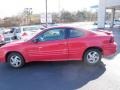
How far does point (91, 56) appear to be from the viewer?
8.09 metres

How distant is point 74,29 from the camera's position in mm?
8141

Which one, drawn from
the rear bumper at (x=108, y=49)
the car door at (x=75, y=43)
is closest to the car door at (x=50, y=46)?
the car door at (x=75, y=43)

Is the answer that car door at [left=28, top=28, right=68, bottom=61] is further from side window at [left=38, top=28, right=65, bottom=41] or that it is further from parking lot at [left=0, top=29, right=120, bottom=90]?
parking lot at [left=0, top=29, right=120, bottom=90]

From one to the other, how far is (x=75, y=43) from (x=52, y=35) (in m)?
0.85

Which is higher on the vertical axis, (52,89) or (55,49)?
(55,49)

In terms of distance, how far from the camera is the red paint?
802cm

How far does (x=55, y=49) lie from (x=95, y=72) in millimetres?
1640

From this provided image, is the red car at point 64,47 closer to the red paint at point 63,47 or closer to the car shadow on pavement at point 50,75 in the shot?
the red paint at point 63,47

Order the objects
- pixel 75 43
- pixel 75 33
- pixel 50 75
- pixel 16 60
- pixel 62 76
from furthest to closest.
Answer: pixel 16 60
pixel 75 33
pixel 75 43
pixel 50 75
pixel 62 76

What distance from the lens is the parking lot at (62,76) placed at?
6.08 meters

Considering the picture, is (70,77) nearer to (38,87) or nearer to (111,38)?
(38,87)

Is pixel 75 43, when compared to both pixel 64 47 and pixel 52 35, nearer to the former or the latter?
pixel 64 47

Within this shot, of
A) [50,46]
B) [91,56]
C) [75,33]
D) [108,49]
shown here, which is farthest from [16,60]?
[108,49]

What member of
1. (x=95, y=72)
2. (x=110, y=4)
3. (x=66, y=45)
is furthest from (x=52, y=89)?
(x=110, y=4)
